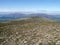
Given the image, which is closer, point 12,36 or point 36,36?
point 36,36

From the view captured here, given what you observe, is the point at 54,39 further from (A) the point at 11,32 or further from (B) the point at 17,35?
(A) the point at 11,32

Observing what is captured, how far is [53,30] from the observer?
28.9 meters

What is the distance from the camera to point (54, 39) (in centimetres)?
2442

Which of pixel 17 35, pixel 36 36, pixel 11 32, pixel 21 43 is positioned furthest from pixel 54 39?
pixel 11 32

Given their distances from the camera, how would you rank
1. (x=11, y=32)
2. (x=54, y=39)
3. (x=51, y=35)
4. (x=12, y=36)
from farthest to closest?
(x=11, y=32), (x=12, y=36), (x=51, y=35), (x=54, y=39)

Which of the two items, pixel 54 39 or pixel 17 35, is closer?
pixel 54 39

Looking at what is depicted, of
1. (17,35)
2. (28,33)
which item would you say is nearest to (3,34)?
(17,35)

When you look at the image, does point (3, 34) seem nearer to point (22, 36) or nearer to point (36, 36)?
point (22, 36)

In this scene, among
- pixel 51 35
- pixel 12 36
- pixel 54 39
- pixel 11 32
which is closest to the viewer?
pixel 54 39

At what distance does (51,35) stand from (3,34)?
36.4ft

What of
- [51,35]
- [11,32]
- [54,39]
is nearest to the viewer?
[54,39]

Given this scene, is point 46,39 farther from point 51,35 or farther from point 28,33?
point 28,33

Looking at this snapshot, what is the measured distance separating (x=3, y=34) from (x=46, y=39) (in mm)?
10867

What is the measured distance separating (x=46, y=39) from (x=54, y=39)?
1404 mm
